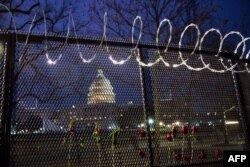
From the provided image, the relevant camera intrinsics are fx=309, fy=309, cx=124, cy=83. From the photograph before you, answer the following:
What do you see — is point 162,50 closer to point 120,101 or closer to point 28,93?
point 120,101

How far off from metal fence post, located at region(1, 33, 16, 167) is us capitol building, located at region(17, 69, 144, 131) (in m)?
0.17

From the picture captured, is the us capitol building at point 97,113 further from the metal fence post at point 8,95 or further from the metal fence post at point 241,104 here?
the metal fence post at point 241,104

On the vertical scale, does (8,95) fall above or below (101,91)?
below

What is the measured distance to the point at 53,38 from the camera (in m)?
4.61

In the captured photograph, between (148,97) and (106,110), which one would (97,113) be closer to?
(106,110)

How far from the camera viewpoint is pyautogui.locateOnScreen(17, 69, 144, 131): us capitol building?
4.30 metres

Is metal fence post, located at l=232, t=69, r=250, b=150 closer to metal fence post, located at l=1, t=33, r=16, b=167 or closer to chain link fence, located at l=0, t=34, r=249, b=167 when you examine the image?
chain link fence, located at l=0, t=34, r=249, b=167

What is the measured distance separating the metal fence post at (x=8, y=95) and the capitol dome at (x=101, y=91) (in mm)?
1150

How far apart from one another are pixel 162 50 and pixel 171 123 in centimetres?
132

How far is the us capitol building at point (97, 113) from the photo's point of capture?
430 cm

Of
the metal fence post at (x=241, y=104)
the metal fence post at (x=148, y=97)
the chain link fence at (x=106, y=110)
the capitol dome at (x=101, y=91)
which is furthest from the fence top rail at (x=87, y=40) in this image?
the metal fence post at (x=241, y=104)

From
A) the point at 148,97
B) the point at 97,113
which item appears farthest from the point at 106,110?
the point at 148,97

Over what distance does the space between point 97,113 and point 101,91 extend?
0.37 m

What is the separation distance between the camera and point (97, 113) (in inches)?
185
